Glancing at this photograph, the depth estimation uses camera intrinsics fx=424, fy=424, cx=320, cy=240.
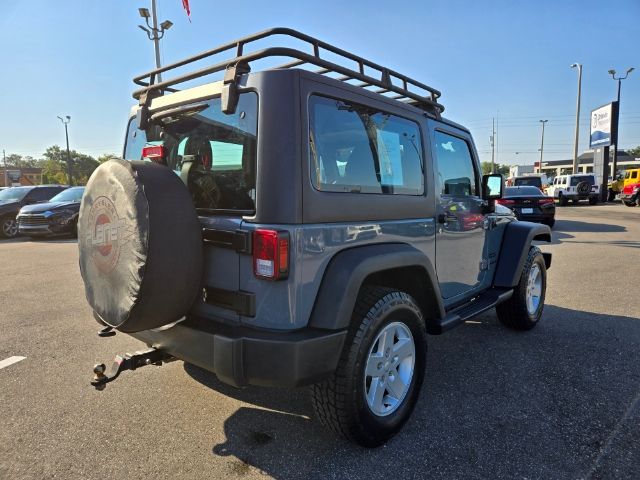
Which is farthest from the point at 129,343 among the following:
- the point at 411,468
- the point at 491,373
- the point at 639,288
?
the point at 639,288

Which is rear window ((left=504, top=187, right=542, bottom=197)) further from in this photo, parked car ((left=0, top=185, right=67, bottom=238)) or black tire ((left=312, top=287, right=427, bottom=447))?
parked car ((left=0, top=185, right=67, bottom=238))

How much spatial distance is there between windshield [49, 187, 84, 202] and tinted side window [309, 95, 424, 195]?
41.1ft

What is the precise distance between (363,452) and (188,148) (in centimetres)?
208

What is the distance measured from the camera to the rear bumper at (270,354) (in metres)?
2.00

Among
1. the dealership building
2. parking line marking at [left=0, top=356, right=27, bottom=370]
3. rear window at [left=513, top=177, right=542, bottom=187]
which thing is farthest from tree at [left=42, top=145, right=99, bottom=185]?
the dealership building

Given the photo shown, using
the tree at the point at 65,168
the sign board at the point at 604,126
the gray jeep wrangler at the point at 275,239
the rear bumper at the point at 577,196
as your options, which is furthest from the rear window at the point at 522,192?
the tree at the point at 65,168

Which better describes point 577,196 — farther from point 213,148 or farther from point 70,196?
point 213,148

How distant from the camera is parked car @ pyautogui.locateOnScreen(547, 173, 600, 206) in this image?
26.1 meters

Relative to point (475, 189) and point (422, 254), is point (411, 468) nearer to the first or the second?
point (422, 254)

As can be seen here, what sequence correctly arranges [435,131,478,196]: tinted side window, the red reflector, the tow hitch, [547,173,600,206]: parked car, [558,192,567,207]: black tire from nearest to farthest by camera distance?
the tow hitch
the red reflector
[435,131,478,196]: tinted side window
[547,173,600,206]: parked car
[558,192,567,207]: black tire

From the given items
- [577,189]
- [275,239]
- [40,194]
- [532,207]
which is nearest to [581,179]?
[577,189]

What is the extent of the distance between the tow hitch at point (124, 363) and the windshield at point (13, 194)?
13.8 metres

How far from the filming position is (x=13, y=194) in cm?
1366

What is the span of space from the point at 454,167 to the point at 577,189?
2724 cm
